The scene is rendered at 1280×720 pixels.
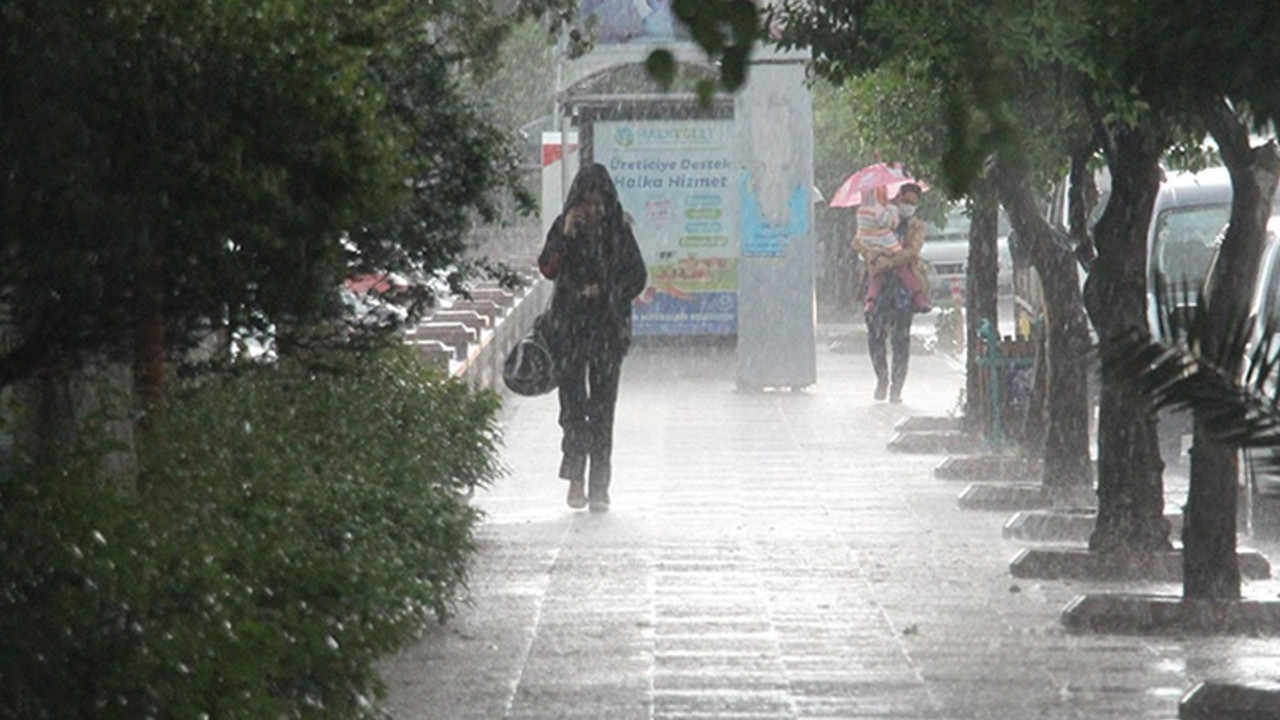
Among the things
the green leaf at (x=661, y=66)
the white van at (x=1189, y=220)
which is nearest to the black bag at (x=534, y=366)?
the white van at (x=1189, y=220)

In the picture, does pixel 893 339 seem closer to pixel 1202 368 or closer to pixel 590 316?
pixel 590 316

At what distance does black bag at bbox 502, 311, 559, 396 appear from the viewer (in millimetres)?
13844

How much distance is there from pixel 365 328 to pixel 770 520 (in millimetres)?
5288

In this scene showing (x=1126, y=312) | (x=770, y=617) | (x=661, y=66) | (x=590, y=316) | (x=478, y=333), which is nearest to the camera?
(x=661, y=66)

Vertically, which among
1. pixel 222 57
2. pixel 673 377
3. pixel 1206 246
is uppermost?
pixel 222 57

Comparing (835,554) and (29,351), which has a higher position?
(29,351)

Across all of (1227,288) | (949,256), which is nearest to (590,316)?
(1227,288)

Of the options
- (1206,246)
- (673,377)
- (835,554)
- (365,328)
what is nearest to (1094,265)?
(835,554)

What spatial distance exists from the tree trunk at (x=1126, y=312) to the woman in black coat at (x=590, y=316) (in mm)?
3526

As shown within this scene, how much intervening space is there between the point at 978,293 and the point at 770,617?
27.0ft

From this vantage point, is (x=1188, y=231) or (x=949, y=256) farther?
(x=949, y=256)

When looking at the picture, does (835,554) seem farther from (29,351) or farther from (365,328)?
(29,351)

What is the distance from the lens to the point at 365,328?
28.0ft

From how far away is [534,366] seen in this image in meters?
13.9
